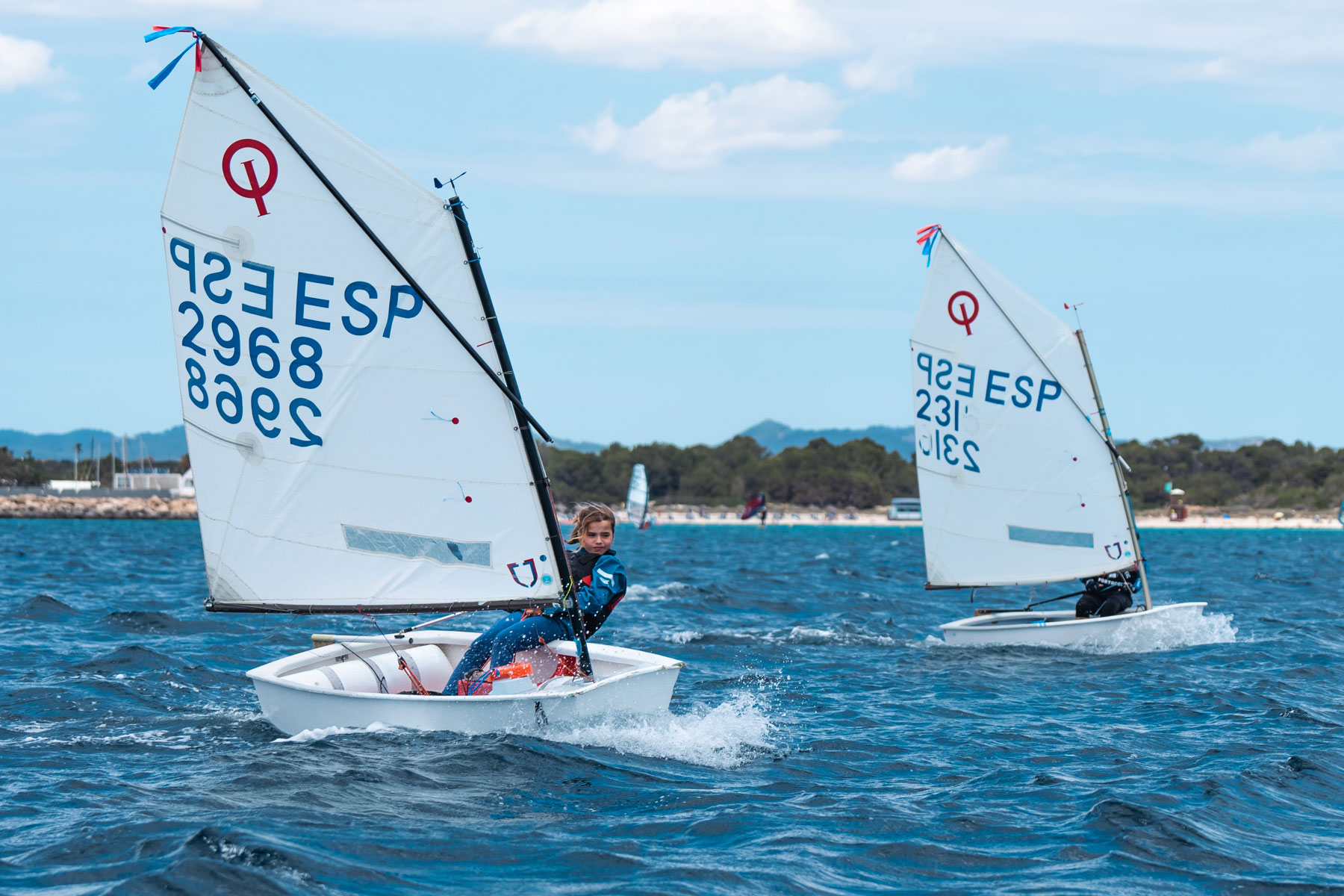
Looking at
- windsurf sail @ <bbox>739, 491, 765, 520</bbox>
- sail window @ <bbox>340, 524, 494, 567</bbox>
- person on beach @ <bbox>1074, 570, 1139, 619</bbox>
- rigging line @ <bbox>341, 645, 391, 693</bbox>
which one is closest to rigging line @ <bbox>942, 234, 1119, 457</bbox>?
person on beach @ <bbox>1074, 570, 1139, 619</bbox>

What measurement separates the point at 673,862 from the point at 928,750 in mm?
4177

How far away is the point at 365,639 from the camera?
39.6ft

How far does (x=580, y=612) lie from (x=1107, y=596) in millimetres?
11412

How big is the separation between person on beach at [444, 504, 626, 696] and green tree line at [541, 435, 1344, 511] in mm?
135255

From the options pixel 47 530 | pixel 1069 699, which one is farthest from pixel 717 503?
pixel 1069 699

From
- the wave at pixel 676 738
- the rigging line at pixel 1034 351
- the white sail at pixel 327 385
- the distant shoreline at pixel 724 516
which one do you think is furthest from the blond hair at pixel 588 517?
the distant shoreline at pixel 724 516

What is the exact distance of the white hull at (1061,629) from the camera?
18188 millimetres

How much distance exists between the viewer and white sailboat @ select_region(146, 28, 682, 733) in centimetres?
1011

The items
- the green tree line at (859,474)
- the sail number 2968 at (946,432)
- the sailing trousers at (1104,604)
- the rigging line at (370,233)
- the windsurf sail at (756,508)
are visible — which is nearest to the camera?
the rigging line at (370,233)

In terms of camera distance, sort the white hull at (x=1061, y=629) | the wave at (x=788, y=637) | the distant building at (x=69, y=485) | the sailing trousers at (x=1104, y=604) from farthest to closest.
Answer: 1. the distant building at (x=69, y=485)
2. the wave at (x=788, y=637)
3. the sailing trousers at (x=1104, y=604)
4. the white hull at (x=1061, y=629)

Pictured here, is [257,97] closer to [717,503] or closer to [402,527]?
[402,527]

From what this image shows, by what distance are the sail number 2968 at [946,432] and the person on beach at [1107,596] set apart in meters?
2.65

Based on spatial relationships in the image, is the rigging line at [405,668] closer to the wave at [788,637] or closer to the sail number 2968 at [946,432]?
the wave at [788,637]

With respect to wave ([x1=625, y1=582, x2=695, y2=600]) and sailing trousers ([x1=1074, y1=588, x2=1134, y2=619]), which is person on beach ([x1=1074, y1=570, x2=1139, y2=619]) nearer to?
sailing trousers ([x1=1074, y1=588, x2=1134, y2=619])
